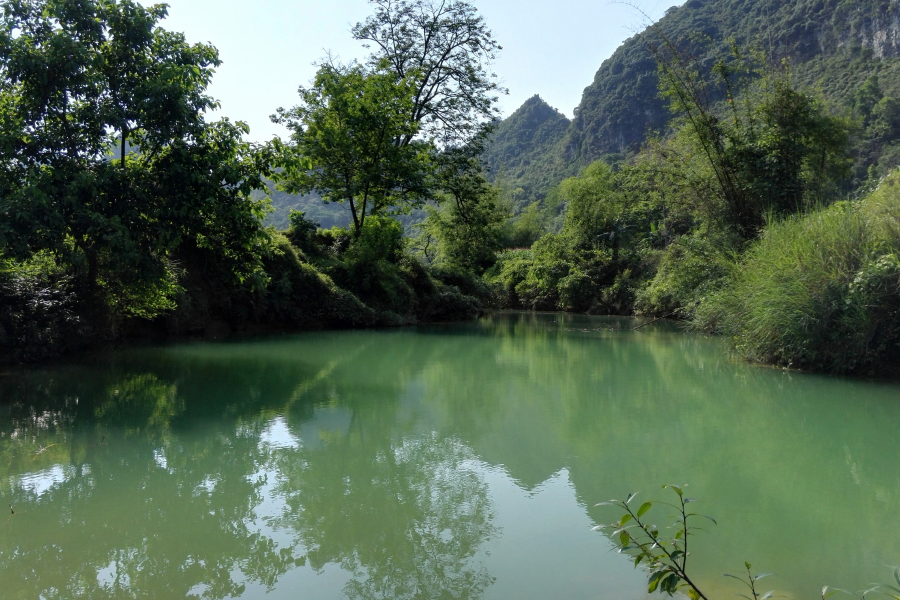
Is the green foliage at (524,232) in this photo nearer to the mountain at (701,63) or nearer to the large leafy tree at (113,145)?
the mountain at (701,63)

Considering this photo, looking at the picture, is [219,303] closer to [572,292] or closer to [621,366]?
[621,366]

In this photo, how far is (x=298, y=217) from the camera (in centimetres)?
1884

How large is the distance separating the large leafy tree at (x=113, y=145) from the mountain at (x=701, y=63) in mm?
12517

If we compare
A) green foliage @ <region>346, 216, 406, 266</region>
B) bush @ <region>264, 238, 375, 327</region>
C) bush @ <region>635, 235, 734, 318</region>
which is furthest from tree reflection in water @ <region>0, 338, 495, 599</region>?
green foliage @ <region>346, 216, 406, 266</region>

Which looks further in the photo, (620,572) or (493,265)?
(493,265)

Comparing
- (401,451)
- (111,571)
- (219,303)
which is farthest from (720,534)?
(219,303)

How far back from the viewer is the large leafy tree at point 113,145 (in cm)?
818

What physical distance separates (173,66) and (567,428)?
300 inches

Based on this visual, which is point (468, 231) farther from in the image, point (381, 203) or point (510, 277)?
point (381, 203)

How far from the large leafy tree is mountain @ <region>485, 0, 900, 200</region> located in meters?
12.5

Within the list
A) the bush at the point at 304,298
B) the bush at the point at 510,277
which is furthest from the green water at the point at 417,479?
the bush at the point at 510,277

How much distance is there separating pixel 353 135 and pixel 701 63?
1075 cm

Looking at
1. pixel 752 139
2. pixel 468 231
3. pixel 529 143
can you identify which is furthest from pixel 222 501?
pixel 529 143

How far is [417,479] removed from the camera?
470 centimetres
